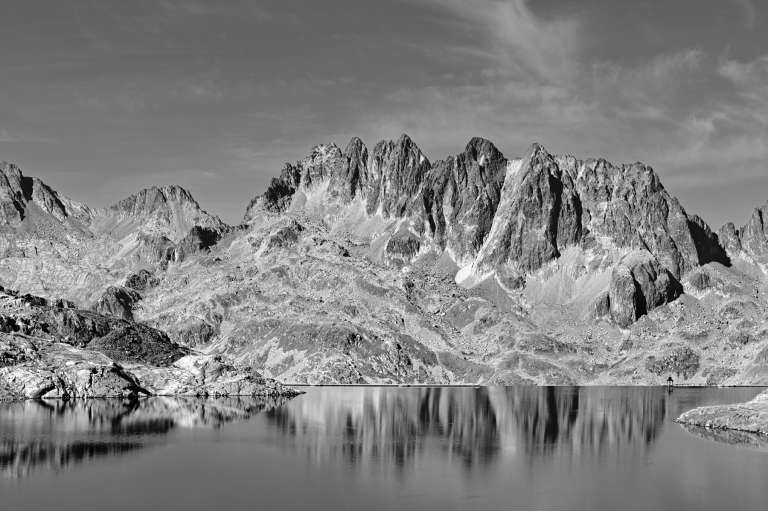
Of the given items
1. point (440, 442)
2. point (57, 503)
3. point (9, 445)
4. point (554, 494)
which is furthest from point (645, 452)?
point (9, 445)

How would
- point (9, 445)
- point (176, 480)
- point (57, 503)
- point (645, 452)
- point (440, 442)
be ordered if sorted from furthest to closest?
point (440, 442) → point (645, 452) → point (9, 445) → point (176, 480) → point (57, 503)

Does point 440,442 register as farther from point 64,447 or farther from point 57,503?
point 57,503

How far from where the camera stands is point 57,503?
122m

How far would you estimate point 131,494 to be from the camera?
5108 inches

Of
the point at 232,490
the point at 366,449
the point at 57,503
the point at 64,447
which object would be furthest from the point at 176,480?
the point at 366,449

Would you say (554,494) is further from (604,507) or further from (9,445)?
(9,445)

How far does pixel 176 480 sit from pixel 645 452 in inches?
4041

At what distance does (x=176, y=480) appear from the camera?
143 m

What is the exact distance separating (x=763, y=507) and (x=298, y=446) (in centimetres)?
9810

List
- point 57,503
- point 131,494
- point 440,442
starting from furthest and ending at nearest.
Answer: point 440,442, point 131,494, point 57,503

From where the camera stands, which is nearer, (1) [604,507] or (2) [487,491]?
(1) [604,507]

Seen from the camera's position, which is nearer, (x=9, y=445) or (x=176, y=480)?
(x=176, y=480)

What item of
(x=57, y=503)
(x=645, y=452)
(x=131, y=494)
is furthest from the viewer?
(x=645, y=452)

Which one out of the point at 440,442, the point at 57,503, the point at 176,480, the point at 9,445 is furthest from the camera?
the point at 440,442
